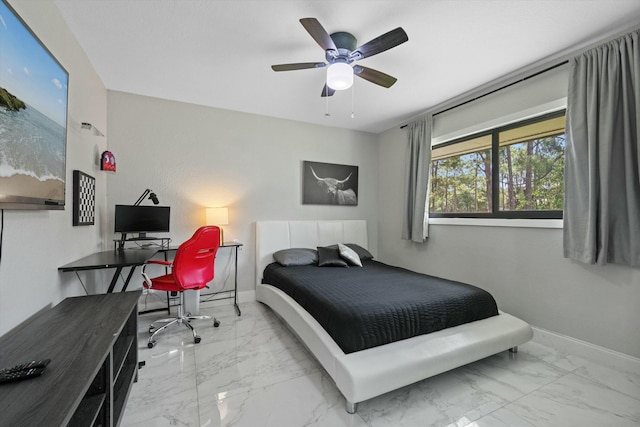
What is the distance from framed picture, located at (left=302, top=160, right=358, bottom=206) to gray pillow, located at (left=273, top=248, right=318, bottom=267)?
0.83m

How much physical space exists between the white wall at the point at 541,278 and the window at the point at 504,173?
0.24 meters

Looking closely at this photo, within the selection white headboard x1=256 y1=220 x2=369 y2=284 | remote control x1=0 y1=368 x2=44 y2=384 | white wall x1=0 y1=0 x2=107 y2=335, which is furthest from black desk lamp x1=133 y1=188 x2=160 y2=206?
remote control x1=0 y1=368 x2=44 y2=384

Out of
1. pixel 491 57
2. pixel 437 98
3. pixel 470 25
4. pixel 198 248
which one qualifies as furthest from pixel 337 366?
pixel 437 98

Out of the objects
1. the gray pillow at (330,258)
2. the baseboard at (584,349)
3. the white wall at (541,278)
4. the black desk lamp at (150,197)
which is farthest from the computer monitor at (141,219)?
the baseboard at (584,349)

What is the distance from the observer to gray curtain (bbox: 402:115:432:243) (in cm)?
354

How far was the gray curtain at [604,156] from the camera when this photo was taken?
1919 millimetres

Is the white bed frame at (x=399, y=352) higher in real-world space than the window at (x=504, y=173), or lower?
lower

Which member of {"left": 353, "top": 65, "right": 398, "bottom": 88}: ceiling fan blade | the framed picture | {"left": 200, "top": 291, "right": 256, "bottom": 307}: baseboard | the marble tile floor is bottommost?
the marble tile floor

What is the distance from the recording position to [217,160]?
349cm

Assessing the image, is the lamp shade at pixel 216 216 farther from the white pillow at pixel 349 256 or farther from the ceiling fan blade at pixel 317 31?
the ceiling fan blade at pixel 317 31

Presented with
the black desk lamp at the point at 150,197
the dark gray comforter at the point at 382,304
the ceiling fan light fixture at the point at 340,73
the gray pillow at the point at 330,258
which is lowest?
the dark gray comforter at the point at 382,304

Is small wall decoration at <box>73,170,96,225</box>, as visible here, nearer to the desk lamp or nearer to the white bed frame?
the desk lamp

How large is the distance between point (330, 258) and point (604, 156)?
8.64 feet

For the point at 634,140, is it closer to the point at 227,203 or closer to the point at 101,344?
the point at 101,344
